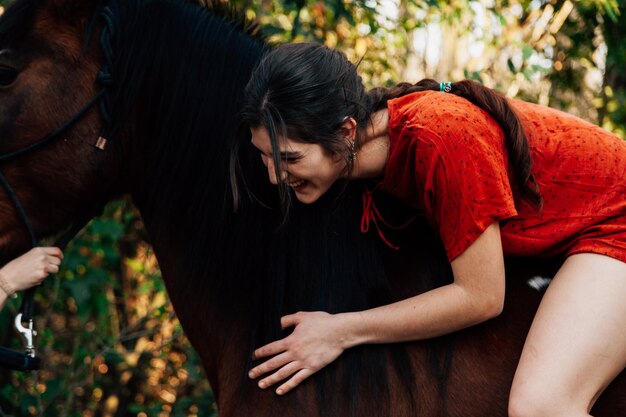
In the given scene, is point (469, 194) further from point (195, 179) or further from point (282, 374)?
point (195, 179)

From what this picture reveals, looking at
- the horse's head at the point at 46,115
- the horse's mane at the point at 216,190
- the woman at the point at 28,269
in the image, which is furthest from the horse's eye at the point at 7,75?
the woman at the point at 28,269

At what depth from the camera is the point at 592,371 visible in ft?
6.16

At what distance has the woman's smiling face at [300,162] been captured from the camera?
1951 millimetres

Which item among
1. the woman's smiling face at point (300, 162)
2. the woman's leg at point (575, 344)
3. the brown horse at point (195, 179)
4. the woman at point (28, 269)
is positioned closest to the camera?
the woman's leg at point (575, 344)

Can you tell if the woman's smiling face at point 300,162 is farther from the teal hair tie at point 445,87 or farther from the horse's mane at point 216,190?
the teal hair tie at point 445,87

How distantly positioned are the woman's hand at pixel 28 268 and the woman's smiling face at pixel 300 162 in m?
0.75

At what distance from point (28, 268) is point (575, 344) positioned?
157 centimetres

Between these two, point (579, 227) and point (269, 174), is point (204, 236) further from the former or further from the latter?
point (579, 227)

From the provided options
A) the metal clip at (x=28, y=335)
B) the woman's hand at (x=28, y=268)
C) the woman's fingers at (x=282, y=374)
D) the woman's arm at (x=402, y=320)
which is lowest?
the metal clip at (x=28, y=335)

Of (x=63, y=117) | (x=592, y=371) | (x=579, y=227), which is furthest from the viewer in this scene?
(x=63, y=117)

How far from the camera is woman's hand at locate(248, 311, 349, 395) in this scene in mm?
2004

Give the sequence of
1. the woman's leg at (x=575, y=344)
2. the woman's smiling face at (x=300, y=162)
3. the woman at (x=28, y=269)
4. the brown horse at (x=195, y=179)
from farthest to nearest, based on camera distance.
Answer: the woman at (x=28, y=269)
the brown horse at (x=195, y=179)
the woman's smiling face at (x=300, y=162)
the woman's leg at (x=575, y=344)

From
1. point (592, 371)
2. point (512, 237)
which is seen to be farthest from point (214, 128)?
point (592, 371)

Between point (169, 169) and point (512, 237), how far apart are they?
1023 mm
